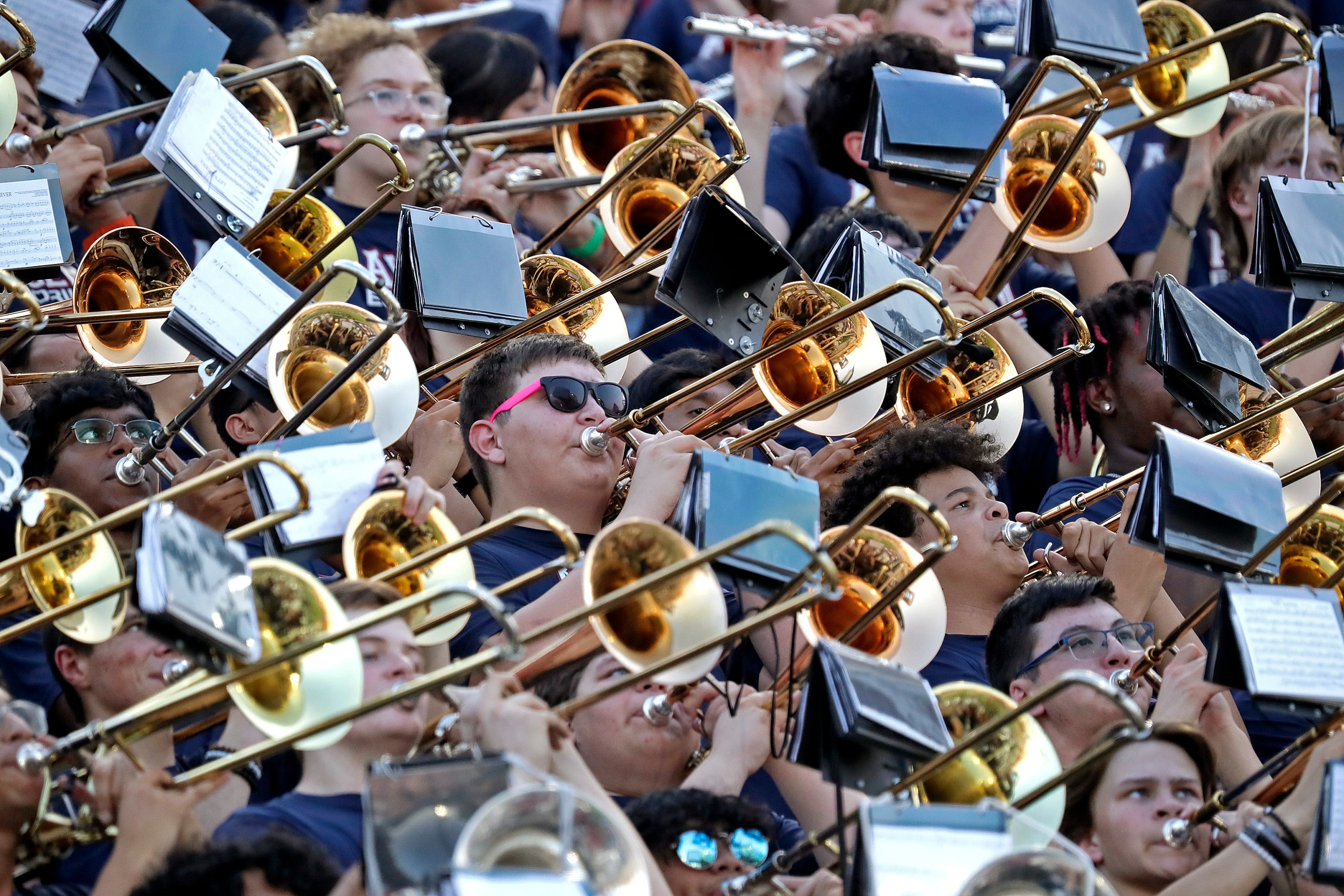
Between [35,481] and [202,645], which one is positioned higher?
[202,645]

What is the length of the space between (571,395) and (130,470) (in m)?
0.97

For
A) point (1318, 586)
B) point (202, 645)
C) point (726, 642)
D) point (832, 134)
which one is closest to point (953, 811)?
point (726, 642)

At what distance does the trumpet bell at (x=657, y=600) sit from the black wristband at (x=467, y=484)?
1.56 m

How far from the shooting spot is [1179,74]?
5.98 metres

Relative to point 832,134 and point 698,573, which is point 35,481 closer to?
point 698,573

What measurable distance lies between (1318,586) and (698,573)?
5.40ft

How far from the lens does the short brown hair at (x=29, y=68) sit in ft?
16.4

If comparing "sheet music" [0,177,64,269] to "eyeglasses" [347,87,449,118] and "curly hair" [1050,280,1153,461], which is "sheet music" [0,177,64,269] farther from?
"curly hair" [1050,280,1153,461]

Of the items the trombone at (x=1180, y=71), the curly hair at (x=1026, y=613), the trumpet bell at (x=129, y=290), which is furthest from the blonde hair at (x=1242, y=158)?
the trumpet bell at (x=129, y=290)

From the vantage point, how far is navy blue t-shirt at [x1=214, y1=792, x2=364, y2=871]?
10.9 feet

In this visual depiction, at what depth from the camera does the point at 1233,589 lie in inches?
144

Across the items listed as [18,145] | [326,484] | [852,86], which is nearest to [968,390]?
[852,86]

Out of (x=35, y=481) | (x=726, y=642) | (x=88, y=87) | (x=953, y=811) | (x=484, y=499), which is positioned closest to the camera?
(x=953, y=811)

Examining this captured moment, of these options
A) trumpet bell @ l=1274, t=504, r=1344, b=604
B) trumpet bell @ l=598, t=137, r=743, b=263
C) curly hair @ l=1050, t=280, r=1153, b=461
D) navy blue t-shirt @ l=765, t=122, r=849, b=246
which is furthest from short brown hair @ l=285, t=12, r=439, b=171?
trumpet bell @ l=1274, t=504, r=1344, b=604
